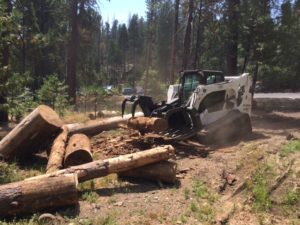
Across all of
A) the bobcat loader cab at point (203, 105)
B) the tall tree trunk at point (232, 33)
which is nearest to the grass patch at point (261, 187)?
the bobcat loader cab at point (203, 105)

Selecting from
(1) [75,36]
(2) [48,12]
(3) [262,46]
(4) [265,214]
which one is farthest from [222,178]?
(2) [48,12]

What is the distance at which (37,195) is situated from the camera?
6836 mm

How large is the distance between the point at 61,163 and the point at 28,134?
1416mm

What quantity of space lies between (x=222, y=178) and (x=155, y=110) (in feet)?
13.9

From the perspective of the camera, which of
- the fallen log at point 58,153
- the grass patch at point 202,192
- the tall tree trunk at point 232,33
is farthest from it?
Result: the tall tree trunk at point 232,33

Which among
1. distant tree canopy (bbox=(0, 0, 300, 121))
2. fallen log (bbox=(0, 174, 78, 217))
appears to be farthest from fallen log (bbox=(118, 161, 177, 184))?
distant tree canopy (bbox=(0, 0, 300, 121))

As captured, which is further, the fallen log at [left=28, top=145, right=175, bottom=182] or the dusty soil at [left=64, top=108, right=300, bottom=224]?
the fallen log at [left=28, top=145, right=175, bottom=182]

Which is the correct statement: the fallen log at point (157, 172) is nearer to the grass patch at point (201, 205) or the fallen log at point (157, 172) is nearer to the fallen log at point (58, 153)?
the grass patch at point (201, 205)

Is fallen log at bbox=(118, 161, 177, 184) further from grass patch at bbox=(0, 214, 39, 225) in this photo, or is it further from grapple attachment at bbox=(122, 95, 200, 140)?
grapple attachment at bbox=(122, 95, 200, 140)

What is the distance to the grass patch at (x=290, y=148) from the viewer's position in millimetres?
10600

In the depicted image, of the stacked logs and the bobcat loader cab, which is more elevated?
the bobcat loader cab

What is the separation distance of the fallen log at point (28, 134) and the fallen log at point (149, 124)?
2.39 meters

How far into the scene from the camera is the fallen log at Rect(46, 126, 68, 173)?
29.8 ft

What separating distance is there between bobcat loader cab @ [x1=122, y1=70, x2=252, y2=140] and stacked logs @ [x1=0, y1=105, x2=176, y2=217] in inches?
36.8
